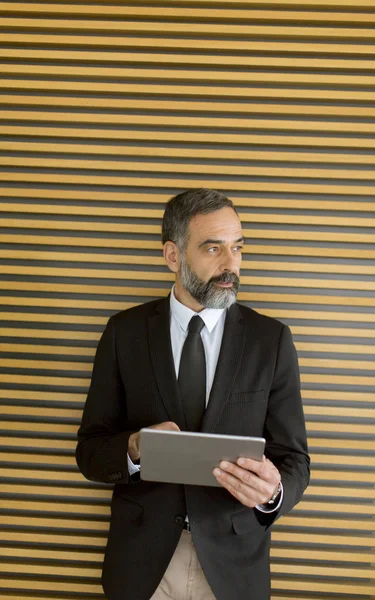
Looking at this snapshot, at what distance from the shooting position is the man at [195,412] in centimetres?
198

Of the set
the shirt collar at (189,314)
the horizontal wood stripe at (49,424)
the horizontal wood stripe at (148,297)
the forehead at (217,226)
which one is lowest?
the horizontal wood stripe at (49,424)

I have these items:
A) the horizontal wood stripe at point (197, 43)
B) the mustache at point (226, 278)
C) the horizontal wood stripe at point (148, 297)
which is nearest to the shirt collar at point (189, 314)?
the mustache at point (226, 278)

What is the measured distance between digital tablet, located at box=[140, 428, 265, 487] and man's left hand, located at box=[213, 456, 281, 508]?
0.07 ft

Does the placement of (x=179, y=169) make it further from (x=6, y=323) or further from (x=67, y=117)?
(x=6, y=323)

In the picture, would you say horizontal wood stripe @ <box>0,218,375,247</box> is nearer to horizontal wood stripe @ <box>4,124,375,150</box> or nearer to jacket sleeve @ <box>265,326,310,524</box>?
horizontal wood stripe @ <box>4,124,375,150</box>

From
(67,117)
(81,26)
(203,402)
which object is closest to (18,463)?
(203,402)

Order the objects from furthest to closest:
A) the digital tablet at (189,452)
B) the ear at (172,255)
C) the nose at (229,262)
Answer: the ear at (172,255), the nose at (229,262), the digital tablet at (189,452)

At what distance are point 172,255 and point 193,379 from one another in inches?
21.5

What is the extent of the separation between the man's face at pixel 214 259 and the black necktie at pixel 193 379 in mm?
162

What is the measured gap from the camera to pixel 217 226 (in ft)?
6.90

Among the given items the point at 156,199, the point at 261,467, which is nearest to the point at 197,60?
the point at 156,199

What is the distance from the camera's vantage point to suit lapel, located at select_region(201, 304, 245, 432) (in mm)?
1986

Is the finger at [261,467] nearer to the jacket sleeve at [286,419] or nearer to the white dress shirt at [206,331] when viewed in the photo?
the jacket sleeve at [286,419]

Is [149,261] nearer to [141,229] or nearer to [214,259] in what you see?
[141,229]
